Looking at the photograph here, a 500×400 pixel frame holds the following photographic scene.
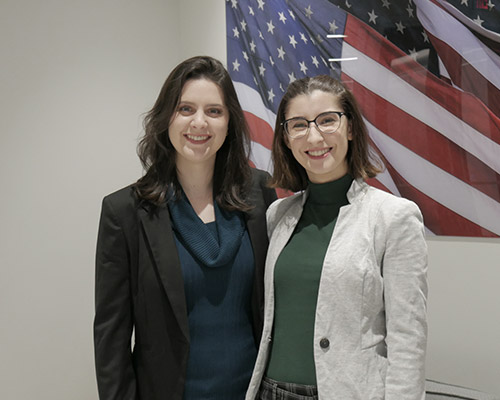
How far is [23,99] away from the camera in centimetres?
279

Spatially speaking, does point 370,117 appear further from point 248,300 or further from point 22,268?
point 22,268

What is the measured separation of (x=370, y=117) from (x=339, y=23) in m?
0.50

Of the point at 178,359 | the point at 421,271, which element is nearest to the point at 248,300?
the point at 178,359

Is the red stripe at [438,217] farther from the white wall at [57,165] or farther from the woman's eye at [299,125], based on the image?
the white wall at [57,165]

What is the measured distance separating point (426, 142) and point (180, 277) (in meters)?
1.12

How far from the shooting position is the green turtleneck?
134 centimetres

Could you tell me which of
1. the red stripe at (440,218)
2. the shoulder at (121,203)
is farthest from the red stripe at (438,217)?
the shoulder at (121,203)

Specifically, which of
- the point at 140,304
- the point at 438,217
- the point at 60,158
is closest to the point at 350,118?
the point at 438,217

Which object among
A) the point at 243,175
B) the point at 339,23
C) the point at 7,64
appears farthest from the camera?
the point at 7,64

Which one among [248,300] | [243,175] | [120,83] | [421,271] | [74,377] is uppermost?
[120,83]

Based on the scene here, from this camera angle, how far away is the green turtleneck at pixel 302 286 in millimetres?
1337

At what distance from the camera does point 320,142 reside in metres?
1.41

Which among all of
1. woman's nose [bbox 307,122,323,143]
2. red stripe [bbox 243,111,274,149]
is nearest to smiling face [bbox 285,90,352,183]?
woman's nose [bbox 307,122,323,143]

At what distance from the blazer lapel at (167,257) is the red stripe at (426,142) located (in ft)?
3.43
